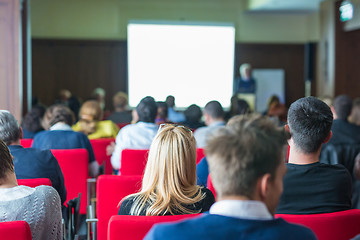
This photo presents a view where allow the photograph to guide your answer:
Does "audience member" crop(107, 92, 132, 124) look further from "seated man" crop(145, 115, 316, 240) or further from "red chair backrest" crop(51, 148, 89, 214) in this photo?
"seated man" crop(145, 115, 316, 240)

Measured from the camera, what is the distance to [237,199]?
1254mm

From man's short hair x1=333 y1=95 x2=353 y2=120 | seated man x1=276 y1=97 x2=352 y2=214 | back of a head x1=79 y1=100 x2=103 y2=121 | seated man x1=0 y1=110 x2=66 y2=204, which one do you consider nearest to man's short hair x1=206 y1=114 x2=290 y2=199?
seated man x1=276 y1=97 x2=352 y2=214

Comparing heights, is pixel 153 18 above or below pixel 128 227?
above

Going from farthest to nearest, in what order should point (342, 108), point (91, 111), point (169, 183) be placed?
point (91, 111)
point (342, 108)
point (169, 183)

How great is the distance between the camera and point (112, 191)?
2664 mm

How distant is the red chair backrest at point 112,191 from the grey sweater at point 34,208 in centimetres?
42

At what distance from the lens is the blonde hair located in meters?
2.10

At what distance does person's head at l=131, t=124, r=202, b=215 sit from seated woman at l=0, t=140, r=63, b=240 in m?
0.41

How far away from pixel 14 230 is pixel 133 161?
2108 millimetres

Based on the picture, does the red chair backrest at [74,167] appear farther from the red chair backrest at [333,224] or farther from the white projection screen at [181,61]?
the white projection screen at [181,61]

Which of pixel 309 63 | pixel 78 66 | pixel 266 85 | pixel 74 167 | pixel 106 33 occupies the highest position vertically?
pixel 106 33

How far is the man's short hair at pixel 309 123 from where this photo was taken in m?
2.40

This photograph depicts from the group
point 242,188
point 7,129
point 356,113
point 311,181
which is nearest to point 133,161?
point 7,129

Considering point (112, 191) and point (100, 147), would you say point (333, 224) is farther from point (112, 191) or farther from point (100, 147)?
point (100, 147)
